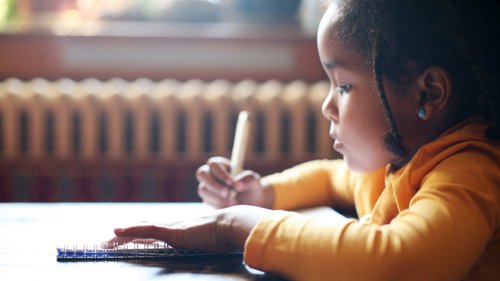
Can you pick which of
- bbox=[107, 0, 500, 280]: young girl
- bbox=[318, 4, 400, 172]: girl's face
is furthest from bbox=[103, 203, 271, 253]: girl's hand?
bbox=[318, 4, 400, 172]: girl's face

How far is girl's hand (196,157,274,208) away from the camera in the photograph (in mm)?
961

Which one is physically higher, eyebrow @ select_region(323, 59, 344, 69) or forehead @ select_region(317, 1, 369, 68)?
forehead @ select_region(317, 1, 369, 68)

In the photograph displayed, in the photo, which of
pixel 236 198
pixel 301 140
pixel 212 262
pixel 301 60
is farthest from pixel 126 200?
pixel 212 262

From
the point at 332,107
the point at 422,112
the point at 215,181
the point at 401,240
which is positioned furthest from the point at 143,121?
the point at 401,240

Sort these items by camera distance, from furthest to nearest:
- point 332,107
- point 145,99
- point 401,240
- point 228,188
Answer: point 145,99, point 228,188, point 332,107, point 401,240

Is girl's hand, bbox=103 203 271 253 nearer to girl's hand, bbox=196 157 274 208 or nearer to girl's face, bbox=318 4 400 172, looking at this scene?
girl's face, bbox=318 4 400 172

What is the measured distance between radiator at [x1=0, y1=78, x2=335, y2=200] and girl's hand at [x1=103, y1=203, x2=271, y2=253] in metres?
1.36

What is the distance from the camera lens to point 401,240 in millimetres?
520

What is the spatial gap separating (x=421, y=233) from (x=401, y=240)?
18 mm

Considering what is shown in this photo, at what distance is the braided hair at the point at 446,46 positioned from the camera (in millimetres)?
635

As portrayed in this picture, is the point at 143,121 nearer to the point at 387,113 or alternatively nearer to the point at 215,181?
the point at 215,181

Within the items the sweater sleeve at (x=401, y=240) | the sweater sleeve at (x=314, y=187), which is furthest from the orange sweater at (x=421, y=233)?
the sweater sleeve at (x=314, y=187)

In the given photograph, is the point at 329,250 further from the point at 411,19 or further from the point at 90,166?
the point at 90,166

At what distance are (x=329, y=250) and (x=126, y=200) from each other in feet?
5.51
